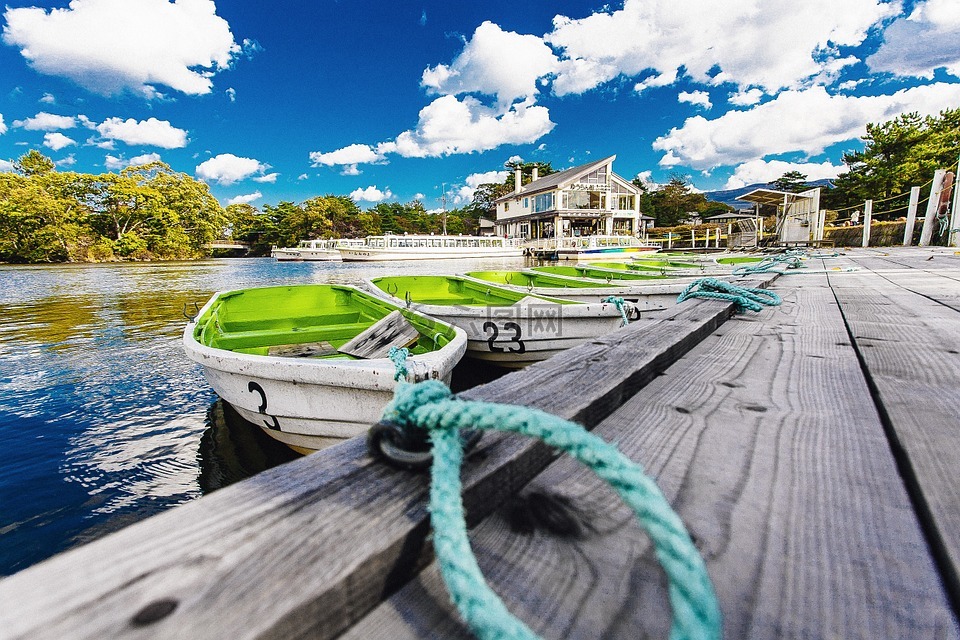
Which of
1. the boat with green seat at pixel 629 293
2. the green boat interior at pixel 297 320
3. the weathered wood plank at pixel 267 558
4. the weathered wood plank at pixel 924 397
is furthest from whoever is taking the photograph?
the boat with green seat at pixel 629 293

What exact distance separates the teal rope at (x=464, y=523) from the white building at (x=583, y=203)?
3490cm

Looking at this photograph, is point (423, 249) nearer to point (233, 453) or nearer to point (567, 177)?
point (567, 177)

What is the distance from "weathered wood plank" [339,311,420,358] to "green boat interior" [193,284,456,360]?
83 millimetres

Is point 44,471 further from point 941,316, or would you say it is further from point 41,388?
point 941,316

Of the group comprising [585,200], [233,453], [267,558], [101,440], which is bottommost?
[233,453]

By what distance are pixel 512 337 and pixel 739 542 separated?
4.46 metres

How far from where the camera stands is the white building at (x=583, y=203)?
34.2 meters

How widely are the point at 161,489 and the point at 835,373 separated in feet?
14.0

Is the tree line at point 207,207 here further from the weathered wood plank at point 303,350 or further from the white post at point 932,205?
the weathered wood plank at point 303,350

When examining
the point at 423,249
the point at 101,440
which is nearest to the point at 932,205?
the point at 101,440

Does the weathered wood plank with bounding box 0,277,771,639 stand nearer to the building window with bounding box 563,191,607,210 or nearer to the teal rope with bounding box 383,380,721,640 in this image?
the teal rope with bounding box 383,380,721,640

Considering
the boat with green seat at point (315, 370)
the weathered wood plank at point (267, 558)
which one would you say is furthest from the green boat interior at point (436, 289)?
the weathered wood plank at point (267, 558)

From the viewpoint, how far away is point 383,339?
4.01 m

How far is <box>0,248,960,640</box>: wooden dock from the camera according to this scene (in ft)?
1.45
